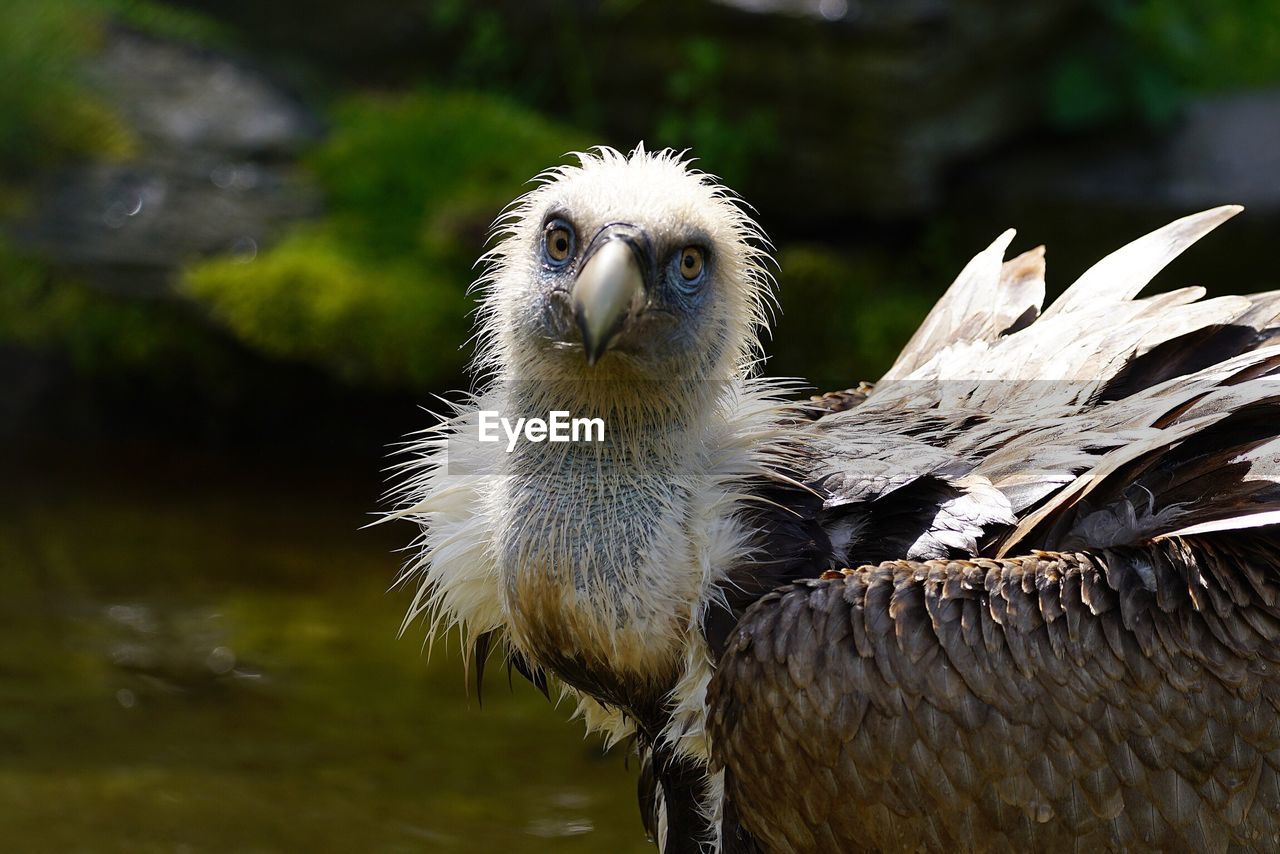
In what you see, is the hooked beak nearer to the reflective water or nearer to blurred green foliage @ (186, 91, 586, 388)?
the reflective water

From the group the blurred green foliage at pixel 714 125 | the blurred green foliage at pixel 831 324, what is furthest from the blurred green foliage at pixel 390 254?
the blurred green foliage at pixel 831 324

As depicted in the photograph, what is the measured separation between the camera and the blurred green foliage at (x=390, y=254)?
9773 mm

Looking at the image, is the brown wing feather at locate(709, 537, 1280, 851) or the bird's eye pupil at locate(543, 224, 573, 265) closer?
the brown wing feather at locate(709, 537, 1280, 851)

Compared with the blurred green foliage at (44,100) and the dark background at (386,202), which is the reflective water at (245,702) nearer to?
the dark background at (386,202)

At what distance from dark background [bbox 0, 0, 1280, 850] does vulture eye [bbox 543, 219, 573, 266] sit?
452 cm

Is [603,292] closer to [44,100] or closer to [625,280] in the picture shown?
[625,280]

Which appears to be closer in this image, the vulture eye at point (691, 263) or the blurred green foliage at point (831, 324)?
the vulture eye at point (691, 263)

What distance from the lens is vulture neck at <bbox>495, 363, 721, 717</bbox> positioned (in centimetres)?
413

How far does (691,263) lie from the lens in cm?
428

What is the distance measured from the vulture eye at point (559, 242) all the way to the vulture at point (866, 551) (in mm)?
16

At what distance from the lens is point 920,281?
425 inches

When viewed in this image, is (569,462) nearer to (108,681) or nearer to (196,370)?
(108,681)

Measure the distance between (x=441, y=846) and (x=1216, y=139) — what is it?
732cm

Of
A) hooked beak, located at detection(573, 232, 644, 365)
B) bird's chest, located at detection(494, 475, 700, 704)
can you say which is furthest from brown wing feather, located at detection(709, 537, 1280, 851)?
hooked beak, located at detection(573, 232, 644, 365)
